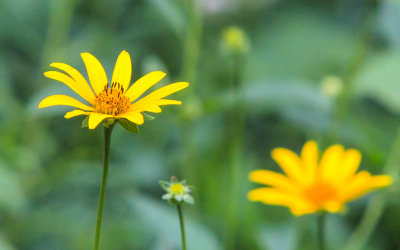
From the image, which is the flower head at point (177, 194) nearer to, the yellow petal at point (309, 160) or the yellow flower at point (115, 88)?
the yellow flower at point (115, 88)

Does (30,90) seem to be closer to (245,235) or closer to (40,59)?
(40,59)

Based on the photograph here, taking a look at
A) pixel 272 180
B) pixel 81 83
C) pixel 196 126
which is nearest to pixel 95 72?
pixel 81 83

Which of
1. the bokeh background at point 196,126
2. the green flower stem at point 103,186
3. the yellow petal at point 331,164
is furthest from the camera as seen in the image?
the bokeh background at point 196,126

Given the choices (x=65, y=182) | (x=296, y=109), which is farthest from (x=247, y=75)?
(x=65, y=182)

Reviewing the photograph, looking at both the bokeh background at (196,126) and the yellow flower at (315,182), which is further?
the bokeh background at (196,126)

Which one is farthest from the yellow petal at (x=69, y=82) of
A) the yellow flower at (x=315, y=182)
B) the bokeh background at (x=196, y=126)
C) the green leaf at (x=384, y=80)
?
the green leaf at (x=384, y=80)

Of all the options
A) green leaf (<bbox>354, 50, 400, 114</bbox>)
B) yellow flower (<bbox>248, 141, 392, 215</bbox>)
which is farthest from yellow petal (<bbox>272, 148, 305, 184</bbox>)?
green leaf (<bbox>354, 50, 400, 114</bbox>)

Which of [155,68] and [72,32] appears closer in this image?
[155,68]
